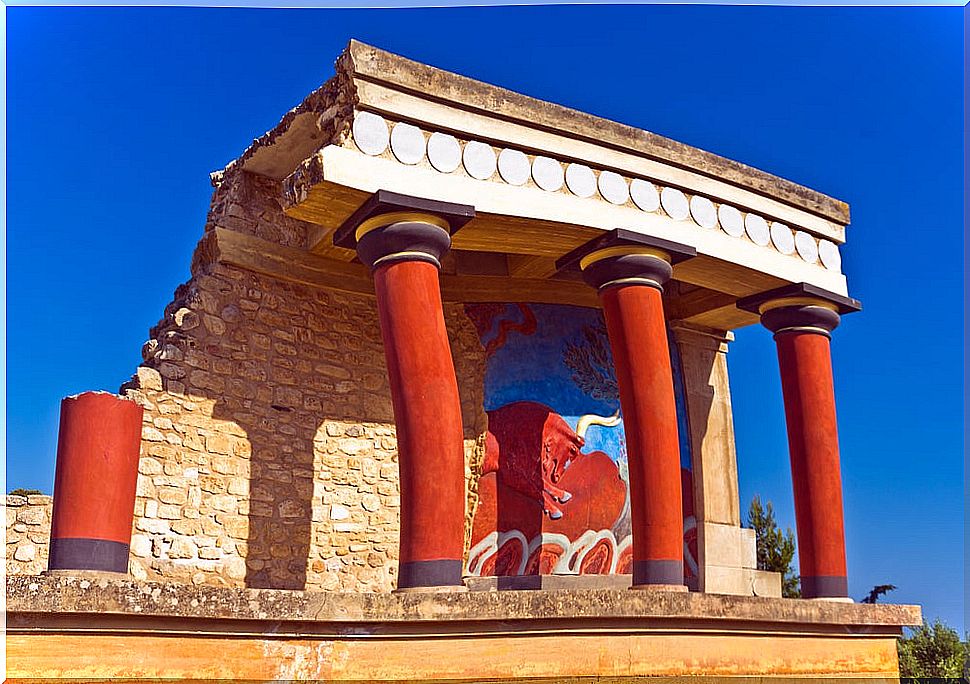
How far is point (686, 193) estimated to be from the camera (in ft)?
33.3

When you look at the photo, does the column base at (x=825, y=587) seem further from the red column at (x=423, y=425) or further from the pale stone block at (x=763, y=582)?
the red column at (x=423, y=425)

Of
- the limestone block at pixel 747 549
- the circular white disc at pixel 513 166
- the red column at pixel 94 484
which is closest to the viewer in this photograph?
the red column at pixel 94 484

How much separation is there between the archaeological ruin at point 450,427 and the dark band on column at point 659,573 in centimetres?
2

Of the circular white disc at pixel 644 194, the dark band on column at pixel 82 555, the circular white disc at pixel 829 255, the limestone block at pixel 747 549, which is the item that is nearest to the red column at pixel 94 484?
the dark band on column at pixel 82 555

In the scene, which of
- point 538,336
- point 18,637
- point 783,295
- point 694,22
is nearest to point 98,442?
point 18,637

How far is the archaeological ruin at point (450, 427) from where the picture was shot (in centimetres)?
651

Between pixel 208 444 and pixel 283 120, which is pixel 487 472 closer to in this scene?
pixel 208 444

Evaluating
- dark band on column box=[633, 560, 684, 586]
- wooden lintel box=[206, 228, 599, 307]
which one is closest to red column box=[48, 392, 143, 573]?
wooden lintel box=[206, 228, 599, 307]

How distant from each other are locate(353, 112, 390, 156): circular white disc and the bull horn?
453 centimetres

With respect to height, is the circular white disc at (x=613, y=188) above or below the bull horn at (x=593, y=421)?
above

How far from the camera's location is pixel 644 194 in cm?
974

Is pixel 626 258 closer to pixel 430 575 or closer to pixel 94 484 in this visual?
pixel 430 575

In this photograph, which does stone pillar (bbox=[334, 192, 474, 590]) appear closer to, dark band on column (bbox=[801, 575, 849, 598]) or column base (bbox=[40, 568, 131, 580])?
column base (bbox=[40, 568, 131, 580])

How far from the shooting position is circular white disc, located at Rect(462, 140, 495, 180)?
8664mm
